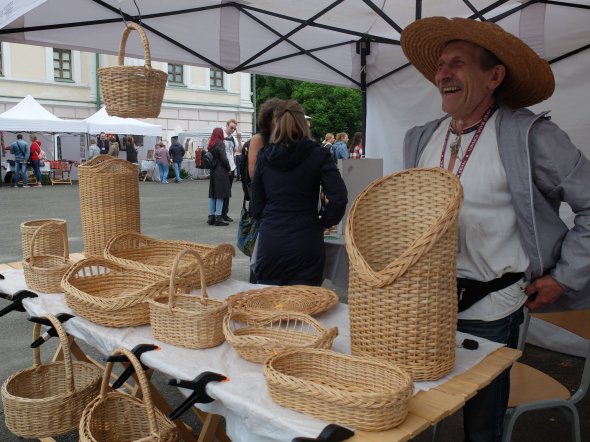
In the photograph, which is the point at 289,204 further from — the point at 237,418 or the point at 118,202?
the point at 237,418

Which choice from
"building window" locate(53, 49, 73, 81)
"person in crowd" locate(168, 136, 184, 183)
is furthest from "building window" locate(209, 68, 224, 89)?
"person in crowd" locate(168, 136, 184, 183)

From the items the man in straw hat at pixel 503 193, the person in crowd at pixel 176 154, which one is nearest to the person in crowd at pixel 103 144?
the person in crowd at pixel 176 154

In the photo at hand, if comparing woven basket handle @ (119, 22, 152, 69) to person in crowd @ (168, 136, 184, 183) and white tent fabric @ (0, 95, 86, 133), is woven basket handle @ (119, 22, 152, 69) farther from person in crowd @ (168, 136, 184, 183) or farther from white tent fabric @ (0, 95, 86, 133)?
person in crowd @ (168, 136, 184, 183)

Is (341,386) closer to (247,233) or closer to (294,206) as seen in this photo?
(294,206)

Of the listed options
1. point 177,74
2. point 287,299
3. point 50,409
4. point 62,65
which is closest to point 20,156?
point 62,65

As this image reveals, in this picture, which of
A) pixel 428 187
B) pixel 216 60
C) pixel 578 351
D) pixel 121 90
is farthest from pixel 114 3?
pixel 578 351

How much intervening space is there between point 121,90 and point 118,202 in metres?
0.54

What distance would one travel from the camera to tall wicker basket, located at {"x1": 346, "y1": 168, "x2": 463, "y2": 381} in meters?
1.23

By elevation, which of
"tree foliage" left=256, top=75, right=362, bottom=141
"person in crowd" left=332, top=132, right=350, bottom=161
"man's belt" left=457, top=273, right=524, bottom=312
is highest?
"tree foliage" left=256, top=75, right=362, bottom=141

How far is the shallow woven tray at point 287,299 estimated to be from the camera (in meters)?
1.83

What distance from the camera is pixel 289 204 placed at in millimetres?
2721

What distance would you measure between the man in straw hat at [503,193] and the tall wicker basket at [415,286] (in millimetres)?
235

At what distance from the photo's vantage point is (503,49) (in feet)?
5.22

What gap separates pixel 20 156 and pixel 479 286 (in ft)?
49.9
